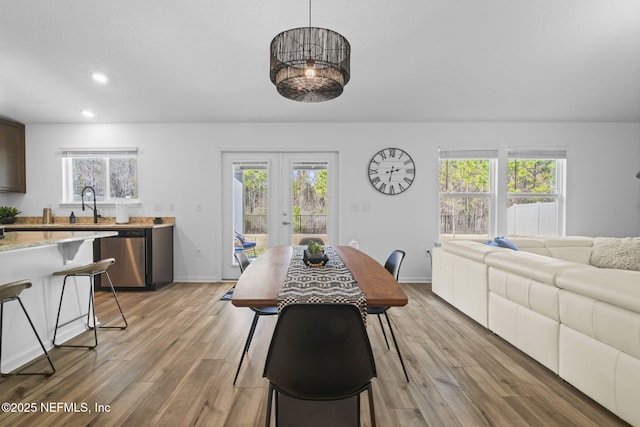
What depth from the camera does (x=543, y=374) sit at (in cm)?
212

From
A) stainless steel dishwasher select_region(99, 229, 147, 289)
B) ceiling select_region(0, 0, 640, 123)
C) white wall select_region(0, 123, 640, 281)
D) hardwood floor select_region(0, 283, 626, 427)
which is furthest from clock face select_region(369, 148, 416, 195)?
stainless steel dishwasher select_region(99, 229, 147, 289)

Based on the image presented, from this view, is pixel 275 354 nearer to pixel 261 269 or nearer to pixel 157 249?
pixel 261 269

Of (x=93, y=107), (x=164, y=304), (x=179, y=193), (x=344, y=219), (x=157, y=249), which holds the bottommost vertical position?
(x=164, y=304)

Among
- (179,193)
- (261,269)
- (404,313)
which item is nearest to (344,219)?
(404,313)

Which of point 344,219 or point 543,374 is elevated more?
point 344,219

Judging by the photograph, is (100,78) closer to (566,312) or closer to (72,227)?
(72,227)

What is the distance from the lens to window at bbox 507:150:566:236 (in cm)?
480

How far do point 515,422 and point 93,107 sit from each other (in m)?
5.40

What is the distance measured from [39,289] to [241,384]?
1.78 metres

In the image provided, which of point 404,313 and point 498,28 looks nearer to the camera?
point 498,28

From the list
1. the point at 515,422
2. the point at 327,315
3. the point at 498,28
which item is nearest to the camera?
the point at 327,315

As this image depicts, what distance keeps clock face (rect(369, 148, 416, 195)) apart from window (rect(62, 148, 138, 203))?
3589mm

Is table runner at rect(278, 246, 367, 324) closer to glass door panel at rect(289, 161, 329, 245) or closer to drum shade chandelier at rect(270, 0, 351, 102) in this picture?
drum shade chandelier at rect(270, 0, 351, 102)

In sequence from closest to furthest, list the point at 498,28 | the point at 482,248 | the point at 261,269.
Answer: the point at 261,269 → the point at 498,28 → the point at 482,248
